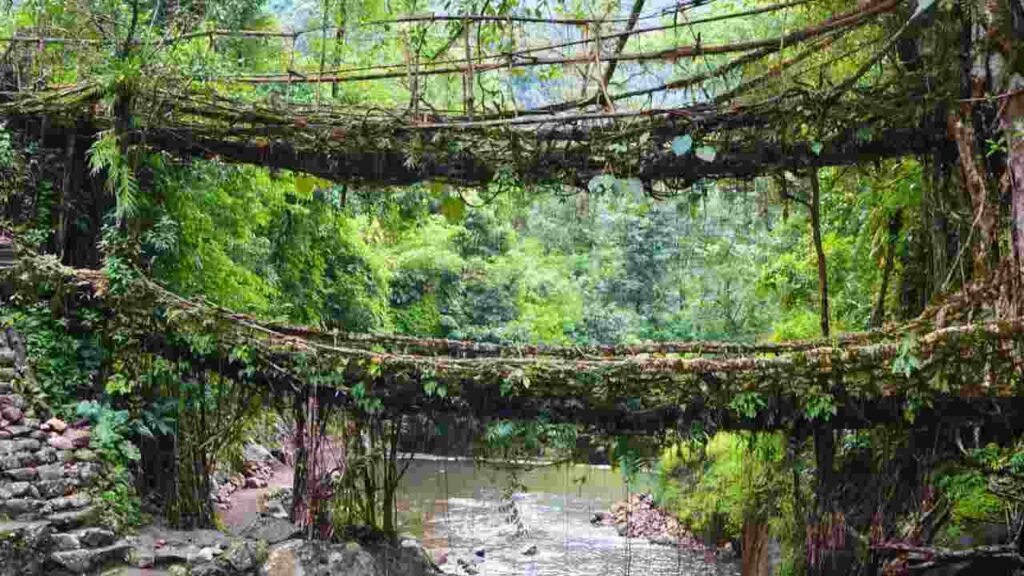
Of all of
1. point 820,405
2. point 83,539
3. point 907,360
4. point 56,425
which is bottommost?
point 83,539

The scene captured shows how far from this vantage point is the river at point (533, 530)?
948 centimetres

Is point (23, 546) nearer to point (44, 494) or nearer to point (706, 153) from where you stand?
point (44, 494)

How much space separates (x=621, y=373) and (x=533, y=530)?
6493 mm

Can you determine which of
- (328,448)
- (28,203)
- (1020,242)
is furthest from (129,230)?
(1020,242)

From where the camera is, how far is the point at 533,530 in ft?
37.3

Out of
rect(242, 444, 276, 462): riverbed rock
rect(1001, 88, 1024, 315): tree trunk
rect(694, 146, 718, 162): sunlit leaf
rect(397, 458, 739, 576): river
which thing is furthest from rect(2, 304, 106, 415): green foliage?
rect(1001, 88, 1024, 315): tree trunk

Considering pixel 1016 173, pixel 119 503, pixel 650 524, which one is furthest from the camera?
pixel 650 524

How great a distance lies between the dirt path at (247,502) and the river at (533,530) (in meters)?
1.65

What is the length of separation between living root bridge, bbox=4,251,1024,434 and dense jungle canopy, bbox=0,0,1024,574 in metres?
0.02

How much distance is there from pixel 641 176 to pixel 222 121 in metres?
3.34

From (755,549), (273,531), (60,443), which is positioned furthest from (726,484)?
(60,443)

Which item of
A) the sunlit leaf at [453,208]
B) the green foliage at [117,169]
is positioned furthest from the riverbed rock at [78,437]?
the sunlit leaf at [453,208]

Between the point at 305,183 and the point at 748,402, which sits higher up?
the point at 305,183

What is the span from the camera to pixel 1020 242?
4.95m
